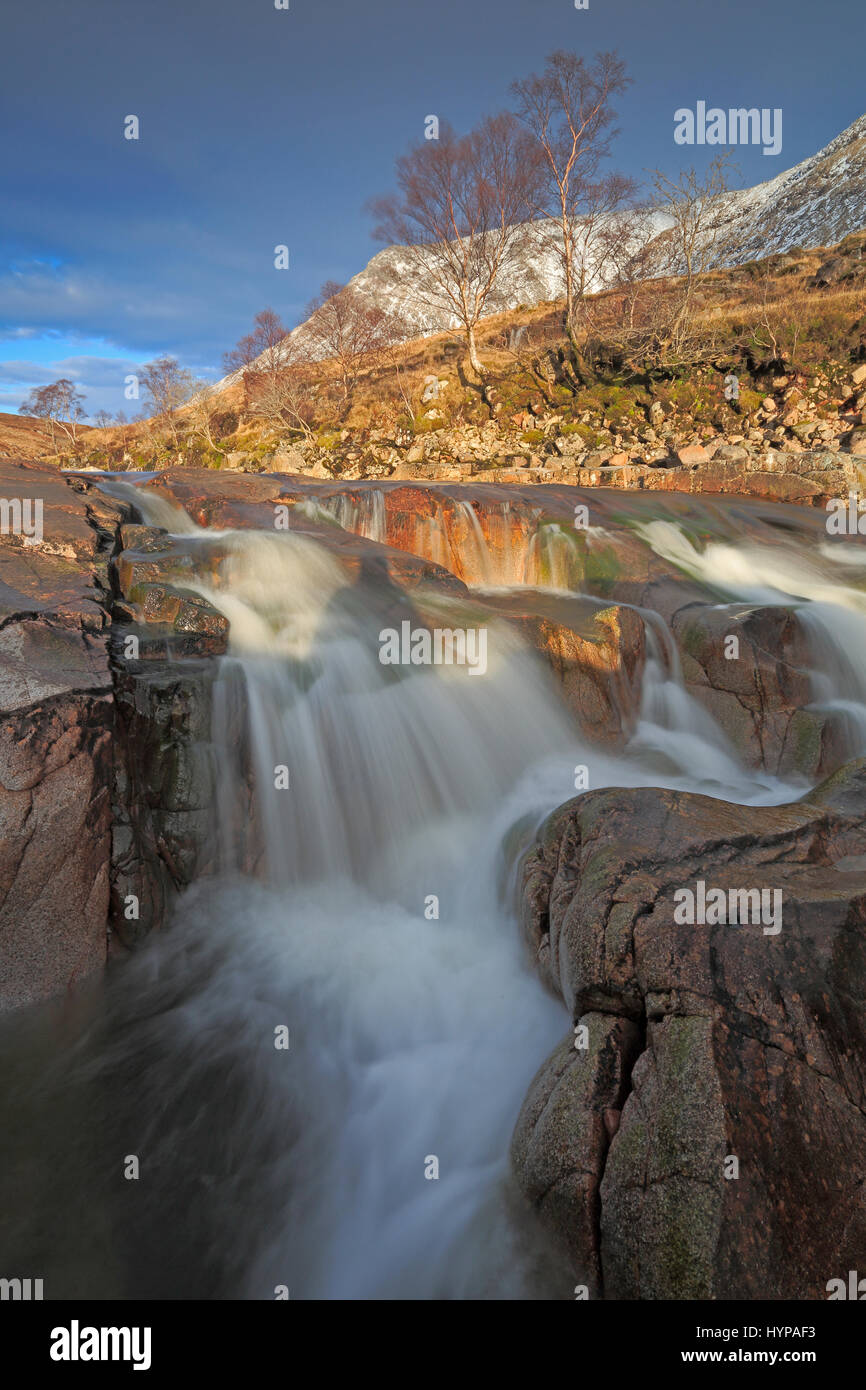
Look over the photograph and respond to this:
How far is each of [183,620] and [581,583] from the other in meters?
6.39

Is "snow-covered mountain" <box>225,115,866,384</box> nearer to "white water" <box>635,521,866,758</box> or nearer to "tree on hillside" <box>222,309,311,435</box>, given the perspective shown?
"tree on hillside" <box>222,309,311,435</box>

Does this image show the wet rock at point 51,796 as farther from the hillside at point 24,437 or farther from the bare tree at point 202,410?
the bare tree at point 202,410

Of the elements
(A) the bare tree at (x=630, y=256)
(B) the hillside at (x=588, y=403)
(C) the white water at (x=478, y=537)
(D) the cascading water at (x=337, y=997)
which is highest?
(A) the bare tree at (x=630, y=256)

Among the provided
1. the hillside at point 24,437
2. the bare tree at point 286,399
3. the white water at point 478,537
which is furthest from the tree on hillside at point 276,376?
the white water at point 478,537

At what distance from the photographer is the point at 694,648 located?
8.06m

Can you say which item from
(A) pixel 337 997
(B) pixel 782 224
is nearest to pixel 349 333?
(A) pixel 337 997

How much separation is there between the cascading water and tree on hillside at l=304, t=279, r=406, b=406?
30062 millimetres

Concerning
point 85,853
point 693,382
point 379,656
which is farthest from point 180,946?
point 693,382
